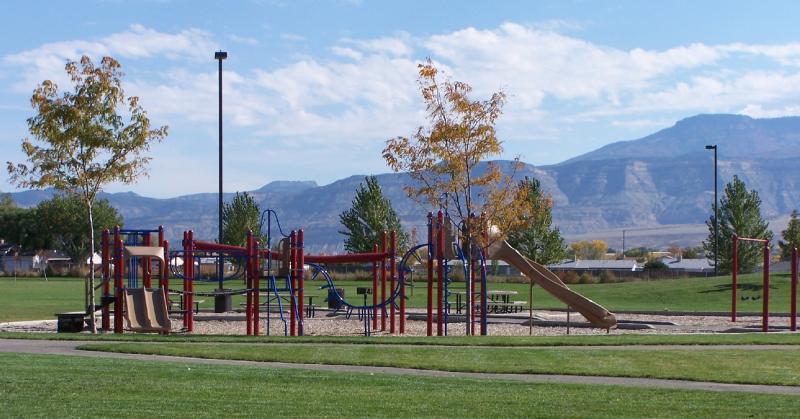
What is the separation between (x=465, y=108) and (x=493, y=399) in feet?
50.6

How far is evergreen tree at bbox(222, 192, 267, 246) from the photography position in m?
76.4

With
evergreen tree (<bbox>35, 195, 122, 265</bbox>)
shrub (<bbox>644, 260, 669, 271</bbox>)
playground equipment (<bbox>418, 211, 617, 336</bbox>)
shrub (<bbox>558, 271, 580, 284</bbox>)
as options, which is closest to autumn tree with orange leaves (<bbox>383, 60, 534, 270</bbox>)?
playground equipment (<bbox>418, 211, 617, 336</bbox>)

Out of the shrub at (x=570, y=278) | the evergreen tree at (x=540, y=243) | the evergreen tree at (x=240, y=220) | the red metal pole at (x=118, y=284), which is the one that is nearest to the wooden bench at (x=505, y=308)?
the red metal pole at (x=118, y=284)

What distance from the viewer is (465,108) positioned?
28797 millimetres

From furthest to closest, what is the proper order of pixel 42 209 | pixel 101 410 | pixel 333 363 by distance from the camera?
pixel 42 209 < pixel 333 363 < pixel 101 410

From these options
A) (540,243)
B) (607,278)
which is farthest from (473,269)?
(540,243)

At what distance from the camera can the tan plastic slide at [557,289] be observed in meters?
30.4

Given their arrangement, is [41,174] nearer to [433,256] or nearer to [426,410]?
[433,256]

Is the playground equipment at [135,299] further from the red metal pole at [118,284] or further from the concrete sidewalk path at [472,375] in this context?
the concrete sidewalk path at [472,375]

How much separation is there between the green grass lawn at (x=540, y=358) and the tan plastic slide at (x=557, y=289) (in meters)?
8.79

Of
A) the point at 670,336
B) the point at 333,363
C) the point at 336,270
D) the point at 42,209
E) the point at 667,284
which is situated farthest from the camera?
the point at 42,209

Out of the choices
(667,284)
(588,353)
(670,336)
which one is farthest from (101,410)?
(667,284)

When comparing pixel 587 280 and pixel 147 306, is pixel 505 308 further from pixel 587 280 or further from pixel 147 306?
pixel 587 280

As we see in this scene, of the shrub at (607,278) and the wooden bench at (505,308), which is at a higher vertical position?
the wooden bench at (505,308)
